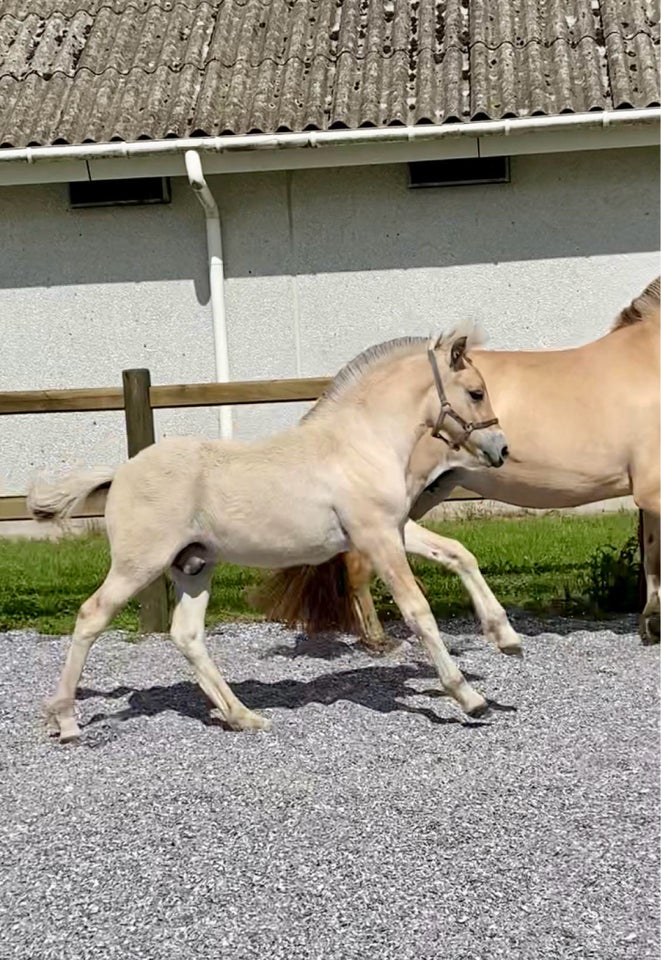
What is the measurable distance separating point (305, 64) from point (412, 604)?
7081mm

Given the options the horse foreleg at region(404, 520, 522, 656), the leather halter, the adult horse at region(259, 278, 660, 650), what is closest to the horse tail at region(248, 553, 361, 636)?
the adult horse at region(259, 278, 660, 650)

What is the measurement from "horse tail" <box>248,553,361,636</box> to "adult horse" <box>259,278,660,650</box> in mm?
16

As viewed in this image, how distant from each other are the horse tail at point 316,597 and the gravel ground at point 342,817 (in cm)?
37

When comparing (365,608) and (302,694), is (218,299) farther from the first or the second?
(302,694)

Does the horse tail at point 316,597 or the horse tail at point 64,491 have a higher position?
the horse tail at point 64,491

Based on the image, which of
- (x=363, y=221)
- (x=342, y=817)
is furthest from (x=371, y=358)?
(x=363, y=221)

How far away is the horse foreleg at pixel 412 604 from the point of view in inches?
185

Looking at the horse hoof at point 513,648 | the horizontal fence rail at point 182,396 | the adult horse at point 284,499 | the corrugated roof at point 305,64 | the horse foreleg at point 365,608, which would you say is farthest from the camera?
the corrugated roof at point 305,64

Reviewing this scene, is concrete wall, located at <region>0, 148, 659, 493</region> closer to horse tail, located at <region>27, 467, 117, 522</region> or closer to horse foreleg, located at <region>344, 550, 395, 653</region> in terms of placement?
horse foreleg, located at <region>344, 550, 395, 653</region>

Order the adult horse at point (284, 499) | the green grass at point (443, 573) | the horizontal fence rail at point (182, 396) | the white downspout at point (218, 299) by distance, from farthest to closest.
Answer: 1. the white downspout at point (218, 299)
2. the green grass at point (443, 573)
3. the horizontal fence rail at point (182, 396)
4. the adult horse at point (284, 499)

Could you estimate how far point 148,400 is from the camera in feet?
21.7

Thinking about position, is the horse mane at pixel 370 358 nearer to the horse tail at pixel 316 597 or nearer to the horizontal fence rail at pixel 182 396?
the horse tail at pixel 316 597

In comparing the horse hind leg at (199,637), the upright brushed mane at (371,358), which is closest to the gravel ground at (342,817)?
the horse hind leg at (199,637)

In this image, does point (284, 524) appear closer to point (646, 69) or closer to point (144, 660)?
point (144, 660)
